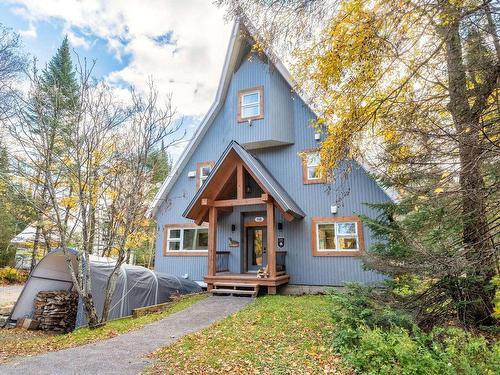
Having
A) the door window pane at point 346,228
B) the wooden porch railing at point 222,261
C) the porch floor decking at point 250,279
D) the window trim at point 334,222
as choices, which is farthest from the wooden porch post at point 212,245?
the door window pane at point 346,228

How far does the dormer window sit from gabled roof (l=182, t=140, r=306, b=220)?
219 cm

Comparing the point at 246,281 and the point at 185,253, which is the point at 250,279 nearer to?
the point at 246,281

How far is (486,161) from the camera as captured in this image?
13.7ft

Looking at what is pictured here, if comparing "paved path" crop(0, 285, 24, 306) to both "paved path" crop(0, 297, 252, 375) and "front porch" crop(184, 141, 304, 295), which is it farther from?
"paved path" crop(0, 297, 252, 375)

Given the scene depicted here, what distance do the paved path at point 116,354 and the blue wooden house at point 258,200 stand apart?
3374 millimetres

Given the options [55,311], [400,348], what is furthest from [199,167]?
[400,348]

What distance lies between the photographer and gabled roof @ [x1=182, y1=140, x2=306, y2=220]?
1004 centimetres

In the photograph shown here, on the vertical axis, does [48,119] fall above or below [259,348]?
above

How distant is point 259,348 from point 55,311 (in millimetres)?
7963


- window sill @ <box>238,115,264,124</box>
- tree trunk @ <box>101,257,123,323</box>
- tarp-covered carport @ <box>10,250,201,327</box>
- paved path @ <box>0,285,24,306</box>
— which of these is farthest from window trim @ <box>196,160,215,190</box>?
paved path @ <box>0,285,24,306</box>

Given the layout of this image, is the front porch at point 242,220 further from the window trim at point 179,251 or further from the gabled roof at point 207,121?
the gabled roof at point 207,121

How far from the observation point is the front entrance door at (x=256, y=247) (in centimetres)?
1241

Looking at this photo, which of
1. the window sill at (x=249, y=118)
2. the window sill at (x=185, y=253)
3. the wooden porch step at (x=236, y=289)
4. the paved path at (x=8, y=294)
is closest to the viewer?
the wooden porch step at (x=236, y=289)

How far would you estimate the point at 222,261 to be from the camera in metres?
12.3
